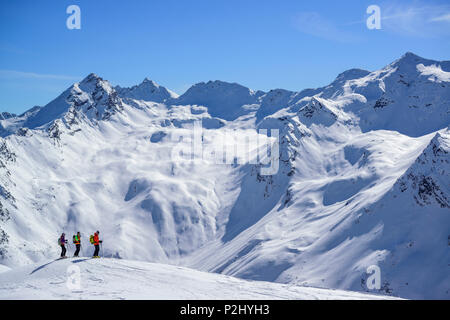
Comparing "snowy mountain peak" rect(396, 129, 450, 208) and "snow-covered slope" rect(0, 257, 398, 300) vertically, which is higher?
"snowy mountain peak" rect(396, 129, 450, 208)

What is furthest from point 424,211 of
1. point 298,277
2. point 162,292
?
point 162,292

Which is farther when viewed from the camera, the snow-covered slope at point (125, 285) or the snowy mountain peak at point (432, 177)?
the snowy mountain peak at point (432, 177)

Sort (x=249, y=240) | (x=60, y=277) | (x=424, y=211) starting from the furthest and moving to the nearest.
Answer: (x=249, y=240), (x=424, y=211), (x=60, y=277)

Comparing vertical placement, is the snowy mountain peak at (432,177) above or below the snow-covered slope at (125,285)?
above

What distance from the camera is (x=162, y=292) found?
29.9m

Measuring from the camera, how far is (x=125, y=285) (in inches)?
1230

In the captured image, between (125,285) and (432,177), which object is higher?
(432,177)

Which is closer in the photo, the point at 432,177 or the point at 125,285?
the point at 125,285

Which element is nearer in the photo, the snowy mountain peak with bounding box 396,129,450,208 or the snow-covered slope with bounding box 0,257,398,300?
the snow-covered slope with bounding box 0,257,398,300

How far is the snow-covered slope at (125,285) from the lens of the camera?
28.8m

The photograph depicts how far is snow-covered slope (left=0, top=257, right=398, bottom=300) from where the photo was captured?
28.8 m

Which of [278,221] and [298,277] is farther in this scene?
[278,221]
